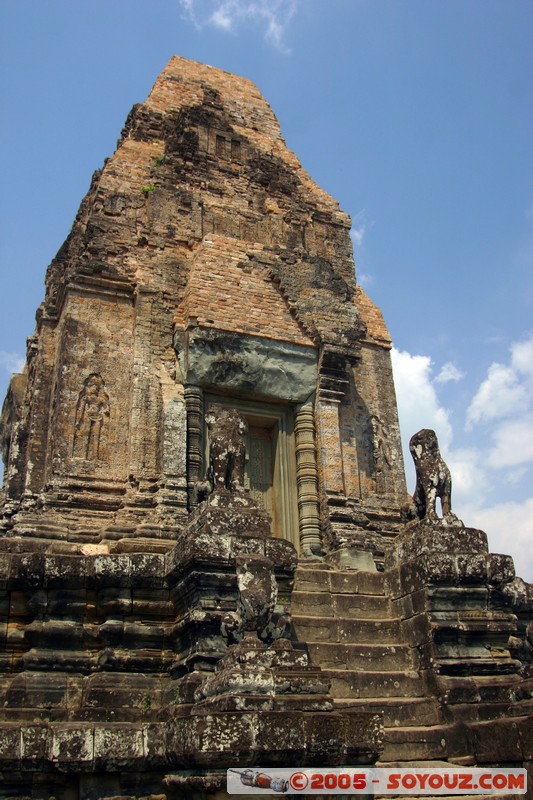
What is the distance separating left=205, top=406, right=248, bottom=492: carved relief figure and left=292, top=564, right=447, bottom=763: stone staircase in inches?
76.7

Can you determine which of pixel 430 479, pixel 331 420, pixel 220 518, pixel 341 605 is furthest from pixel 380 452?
pixel 220 518

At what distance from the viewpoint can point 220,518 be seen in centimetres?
907

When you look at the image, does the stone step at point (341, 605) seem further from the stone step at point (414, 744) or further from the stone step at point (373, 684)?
the stone step at point (414, 744)

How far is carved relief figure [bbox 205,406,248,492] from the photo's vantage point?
9867 mm

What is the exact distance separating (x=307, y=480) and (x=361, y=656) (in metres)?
4.17

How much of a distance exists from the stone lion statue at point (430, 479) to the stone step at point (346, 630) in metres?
1.61

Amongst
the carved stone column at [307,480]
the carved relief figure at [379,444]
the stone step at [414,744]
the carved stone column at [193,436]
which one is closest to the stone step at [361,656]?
the stone step at [414,744]

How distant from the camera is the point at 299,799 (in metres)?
6.27

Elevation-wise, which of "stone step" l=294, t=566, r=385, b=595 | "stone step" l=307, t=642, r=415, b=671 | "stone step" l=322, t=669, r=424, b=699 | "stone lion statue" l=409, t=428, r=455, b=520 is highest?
"stone lion statue" l=409, t=428, r=455, b=520

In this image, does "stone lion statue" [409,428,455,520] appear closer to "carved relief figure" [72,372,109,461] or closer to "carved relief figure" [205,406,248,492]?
"carved relief figure" [205,406,248,492]

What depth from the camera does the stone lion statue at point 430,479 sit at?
10852 millimetres

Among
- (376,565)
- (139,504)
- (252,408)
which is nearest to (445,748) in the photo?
(376,565)

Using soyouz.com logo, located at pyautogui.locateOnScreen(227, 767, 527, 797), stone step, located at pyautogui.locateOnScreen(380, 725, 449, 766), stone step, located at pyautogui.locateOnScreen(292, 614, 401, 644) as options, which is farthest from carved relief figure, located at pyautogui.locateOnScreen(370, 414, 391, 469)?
soyouz.com logo, located at pyautogui.locateOnScreen(227, 767, 527, 797)

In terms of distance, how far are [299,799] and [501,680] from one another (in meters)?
4.15
